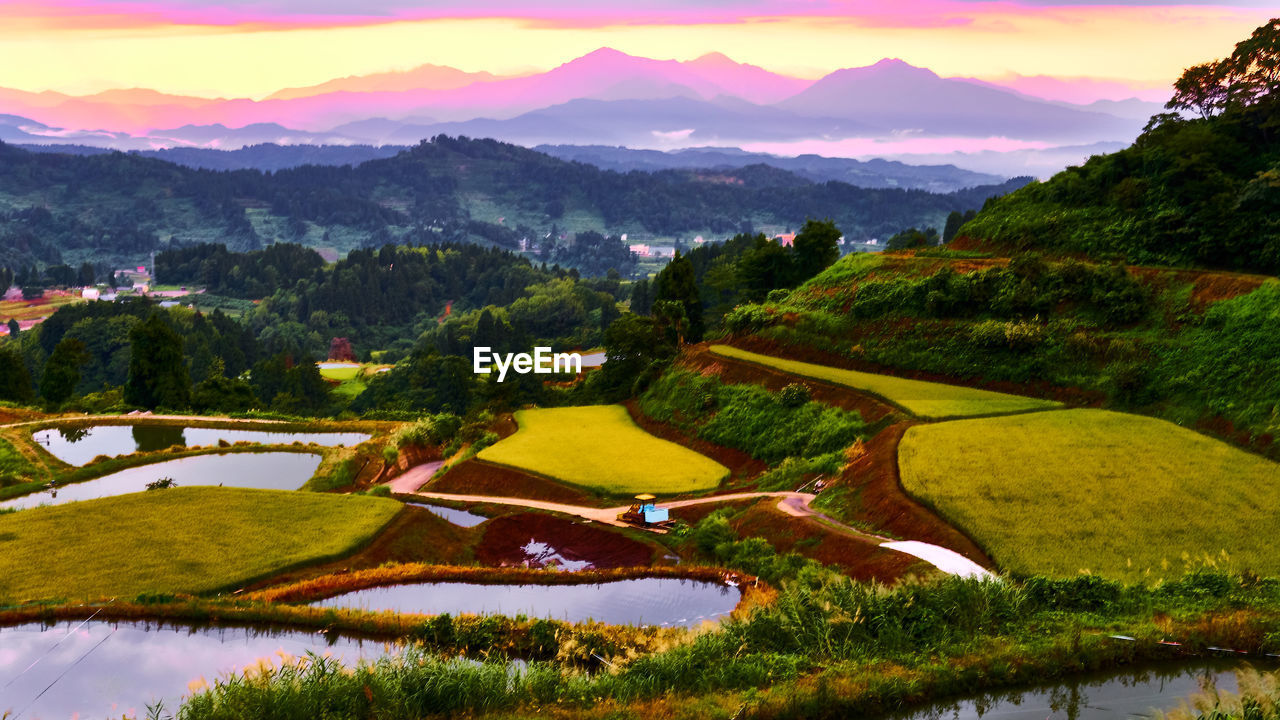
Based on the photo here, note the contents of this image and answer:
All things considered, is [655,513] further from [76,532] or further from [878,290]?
[878,290]

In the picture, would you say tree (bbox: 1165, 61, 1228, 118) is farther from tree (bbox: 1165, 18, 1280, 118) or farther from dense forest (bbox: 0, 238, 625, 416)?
dense forest (bbox: 0, 238, 625, 416)

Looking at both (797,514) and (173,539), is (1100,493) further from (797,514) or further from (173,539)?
(173,539)

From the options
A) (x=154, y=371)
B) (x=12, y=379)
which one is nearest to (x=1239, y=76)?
(x=154, y=371)

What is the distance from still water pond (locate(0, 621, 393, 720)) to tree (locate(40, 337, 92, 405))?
164 ft

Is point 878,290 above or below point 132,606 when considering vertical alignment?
above

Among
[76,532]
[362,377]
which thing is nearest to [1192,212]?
[76,532]

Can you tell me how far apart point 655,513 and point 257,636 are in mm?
13283

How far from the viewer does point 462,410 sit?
86.9 metres

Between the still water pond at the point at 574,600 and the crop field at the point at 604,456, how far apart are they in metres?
9.68

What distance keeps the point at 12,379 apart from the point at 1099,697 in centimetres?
7441

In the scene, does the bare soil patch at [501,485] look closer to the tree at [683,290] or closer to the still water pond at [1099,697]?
the still water pond at [1099,697]

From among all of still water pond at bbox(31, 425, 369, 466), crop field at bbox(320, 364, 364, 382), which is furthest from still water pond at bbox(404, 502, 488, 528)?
crop field at bbox(320, 364, 364, 382)

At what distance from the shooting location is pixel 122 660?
18.6 m

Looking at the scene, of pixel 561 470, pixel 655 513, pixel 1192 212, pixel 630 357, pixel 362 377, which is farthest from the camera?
pixel 362 377
